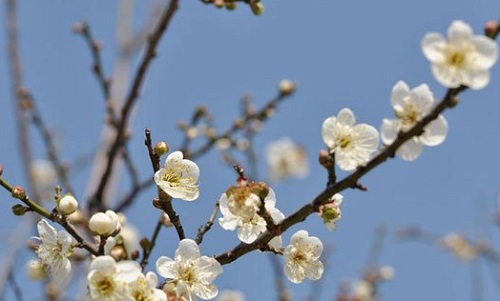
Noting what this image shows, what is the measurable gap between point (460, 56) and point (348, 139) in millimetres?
322

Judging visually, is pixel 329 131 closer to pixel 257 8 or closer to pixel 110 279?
pixel 110 279

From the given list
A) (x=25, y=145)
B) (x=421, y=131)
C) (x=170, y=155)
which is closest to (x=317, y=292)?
(x=25, y=145)

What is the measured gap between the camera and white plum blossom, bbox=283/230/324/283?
5.57ft

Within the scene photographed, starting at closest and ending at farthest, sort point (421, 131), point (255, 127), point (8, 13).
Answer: point (421, 131), point (8, 13), point (255, 127)

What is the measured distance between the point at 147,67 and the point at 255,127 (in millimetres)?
1525

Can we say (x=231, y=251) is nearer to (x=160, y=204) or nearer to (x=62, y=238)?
(x=160, y=204)

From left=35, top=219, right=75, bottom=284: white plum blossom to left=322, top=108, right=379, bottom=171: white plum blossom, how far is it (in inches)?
26.2

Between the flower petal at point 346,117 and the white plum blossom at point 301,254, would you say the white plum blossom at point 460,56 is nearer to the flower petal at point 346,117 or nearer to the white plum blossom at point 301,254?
the flower petal at point 346,117

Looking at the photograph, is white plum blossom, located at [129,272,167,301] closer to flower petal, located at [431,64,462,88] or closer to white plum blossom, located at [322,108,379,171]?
white plum blossom, located at [322,108,379,171]

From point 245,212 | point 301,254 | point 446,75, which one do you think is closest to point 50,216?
point 245,212

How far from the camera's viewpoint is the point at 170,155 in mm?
1680

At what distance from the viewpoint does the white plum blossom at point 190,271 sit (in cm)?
158

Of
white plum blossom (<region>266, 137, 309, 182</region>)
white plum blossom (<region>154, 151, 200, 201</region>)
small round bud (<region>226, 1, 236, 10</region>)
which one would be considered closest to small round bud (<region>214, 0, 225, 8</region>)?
small round bud (<region>226, 1, 236, 10</region>)

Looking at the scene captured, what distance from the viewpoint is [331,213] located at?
150cm
